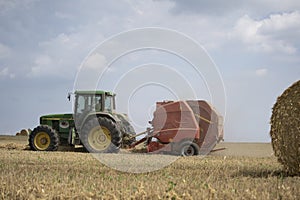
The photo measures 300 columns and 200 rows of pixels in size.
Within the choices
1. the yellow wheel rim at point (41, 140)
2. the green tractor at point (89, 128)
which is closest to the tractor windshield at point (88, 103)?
the green tractor at point (89, 128)

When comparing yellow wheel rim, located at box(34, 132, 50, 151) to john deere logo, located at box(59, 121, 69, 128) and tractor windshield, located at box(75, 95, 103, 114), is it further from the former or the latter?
tractor windshield, located at box(75, 95, 103, 114)

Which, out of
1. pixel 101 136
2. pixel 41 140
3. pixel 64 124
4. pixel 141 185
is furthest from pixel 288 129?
pixel 41 140

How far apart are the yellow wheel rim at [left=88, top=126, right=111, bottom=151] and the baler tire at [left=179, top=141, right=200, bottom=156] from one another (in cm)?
239

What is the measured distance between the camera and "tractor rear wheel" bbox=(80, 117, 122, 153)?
14.0 m

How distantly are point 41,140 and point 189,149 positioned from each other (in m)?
5.18

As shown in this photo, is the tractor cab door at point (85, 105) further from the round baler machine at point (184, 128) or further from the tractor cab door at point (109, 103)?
the round baler machine at point (184, 128)

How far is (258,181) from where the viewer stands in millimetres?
6828

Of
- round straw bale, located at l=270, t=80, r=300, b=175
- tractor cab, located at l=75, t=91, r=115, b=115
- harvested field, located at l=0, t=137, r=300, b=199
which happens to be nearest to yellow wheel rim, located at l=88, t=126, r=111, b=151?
tractor cab, located at l=75, t=91, r=115, b=115

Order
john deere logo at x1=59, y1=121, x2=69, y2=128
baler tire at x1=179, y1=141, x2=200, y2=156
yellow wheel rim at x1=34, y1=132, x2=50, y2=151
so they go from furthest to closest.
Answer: john deere logo at x1=59, y1=121, x2=69, y2=128 < yellow wheel rim at x1=34, y1=132, x2=50, y2=151 < baler tire at x1=179, y1=141, x2=200, y2=156

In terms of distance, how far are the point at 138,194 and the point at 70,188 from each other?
1.04 meters

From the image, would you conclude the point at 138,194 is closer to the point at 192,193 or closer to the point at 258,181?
the point at 192,193

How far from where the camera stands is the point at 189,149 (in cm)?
1397

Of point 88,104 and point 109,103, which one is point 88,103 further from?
point 109,103

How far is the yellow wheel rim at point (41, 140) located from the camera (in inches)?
588
